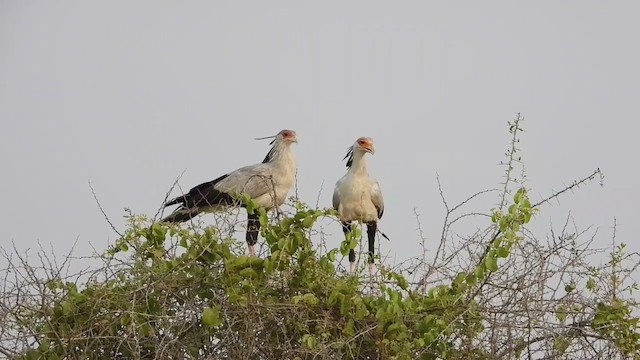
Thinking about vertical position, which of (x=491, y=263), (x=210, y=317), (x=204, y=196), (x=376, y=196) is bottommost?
(x=210, y=317)

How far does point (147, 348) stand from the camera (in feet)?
12.9

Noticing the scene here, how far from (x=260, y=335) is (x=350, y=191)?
4.18 m

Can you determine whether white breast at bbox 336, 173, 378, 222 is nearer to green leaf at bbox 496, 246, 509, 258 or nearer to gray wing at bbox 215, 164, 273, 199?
gray wing at bbox 215, 164, 273, 199

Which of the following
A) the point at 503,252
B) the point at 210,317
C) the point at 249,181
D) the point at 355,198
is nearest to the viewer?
the point at 210,317

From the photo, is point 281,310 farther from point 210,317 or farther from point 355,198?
point 355,198

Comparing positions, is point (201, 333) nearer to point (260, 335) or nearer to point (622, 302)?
point (260, 335)

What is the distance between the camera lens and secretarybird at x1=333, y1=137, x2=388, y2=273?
7953mm

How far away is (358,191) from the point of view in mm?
7969

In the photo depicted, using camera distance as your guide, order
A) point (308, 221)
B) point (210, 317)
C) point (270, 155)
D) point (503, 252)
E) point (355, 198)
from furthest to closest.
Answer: point (270, 155) → point (355, 198) → point (503, 252) → point (308, 221) → point (210, 317)

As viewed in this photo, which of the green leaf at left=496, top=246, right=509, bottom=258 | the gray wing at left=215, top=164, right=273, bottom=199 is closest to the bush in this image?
the green leaf at left=496, top=246, right=509, bottom=258

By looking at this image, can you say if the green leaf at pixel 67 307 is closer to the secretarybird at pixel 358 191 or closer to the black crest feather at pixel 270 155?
the secretarybird at pixel 358 191

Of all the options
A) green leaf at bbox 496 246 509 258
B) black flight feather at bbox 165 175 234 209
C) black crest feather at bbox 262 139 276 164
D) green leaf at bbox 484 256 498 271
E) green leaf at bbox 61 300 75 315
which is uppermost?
black crest feather at bbox 262 139 276 164

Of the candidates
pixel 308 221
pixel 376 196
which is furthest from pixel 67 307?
pixel 376 196

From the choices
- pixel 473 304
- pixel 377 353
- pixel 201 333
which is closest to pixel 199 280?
pixel 201 333
